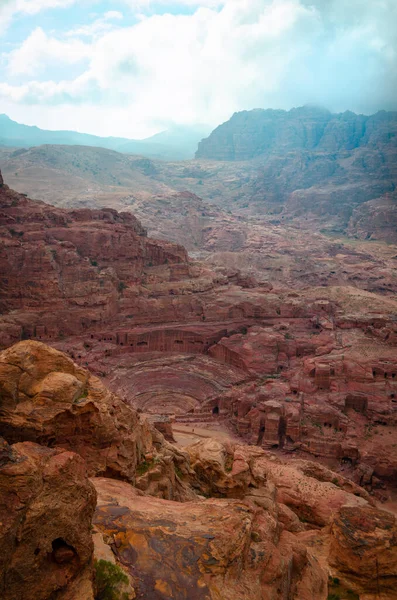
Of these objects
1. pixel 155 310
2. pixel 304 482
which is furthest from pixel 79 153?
pixel 304 482

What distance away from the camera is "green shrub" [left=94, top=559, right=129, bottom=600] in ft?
25.9

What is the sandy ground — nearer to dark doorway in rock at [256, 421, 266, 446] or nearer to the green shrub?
dark doorway in rock at [256, 421, 266, 446]

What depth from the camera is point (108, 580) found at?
26.7 ft

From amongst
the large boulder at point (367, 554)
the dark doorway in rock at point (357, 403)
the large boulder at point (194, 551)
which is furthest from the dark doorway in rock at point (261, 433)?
the large boulder at point (194, 551)

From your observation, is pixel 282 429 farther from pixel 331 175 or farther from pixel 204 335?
pixel 331 175

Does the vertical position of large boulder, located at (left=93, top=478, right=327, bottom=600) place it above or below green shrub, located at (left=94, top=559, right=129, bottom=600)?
below

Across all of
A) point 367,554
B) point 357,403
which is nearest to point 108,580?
point 367,554

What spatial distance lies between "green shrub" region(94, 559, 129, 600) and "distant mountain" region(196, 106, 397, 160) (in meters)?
151

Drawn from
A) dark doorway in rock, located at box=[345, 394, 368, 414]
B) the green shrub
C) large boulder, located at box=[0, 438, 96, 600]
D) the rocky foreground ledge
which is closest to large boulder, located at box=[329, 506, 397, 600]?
the rocky foreground ledge

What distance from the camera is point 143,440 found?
17.0 m

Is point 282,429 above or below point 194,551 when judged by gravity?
below

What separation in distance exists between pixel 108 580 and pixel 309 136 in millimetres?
189671

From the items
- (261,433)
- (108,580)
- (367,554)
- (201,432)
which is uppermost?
(108,580)

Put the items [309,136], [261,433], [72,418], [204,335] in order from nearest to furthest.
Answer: [72,418], [261,433], [204,335], [309,136]
